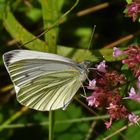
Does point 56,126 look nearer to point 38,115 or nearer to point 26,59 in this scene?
point 38,115

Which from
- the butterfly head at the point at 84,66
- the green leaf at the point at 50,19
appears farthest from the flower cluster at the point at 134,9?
the green leaf at the point at 50,19

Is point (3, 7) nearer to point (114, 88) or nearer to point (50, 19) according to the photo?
point (50, 19)

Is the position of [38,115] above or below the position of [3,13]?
below

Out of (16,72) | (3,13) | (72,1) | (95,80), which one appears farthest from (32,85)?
(72,1)

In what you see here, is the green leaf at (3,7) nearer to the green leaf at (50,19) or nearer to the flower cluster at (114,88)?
the green leaf at (50,19)

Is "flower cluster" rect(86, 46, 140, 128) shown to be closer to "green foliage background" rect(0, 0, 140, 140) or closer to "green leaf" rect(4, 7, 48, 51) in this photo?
"green foliage background" rect(0, 0, 140, 140)

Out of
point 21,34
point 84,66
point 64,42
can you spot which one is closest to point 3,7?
point 21,34

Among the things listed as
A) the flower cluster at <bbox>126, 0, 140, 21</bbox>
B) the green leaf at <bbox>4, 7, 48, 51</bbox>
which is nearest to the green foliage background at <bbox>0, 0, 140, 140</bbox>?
the green leaf at <bbox>4, 7, 48, 51</bbox>
